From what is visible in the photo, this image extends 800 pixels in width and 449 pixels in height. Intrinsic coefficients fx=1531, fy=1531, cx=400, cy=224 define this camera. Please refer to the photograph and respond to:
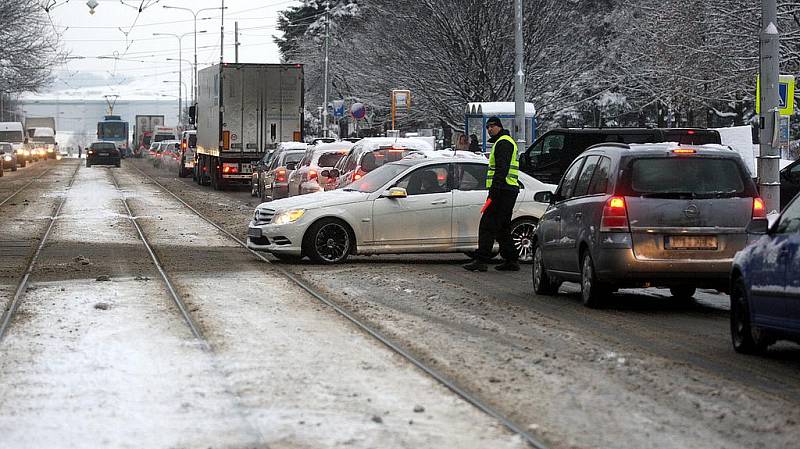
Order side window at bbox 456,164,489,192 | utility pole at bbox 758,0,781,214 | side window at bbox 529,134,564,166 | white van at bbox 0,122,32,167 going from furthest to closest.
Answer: white van at bbox 0,122,32,167, side window at bbox 529,134,564,166, side window at bbox 456,164,489,192, utility pole at bbox 758,0,781,214

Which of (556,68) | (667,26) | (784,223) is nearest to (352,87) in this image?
(556,68)

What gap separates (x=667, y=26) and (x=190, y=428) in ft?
147

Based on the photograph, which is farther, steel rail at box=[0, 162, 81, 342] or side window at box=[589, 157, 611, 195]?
side window at box=[589, 157, 611, 195]

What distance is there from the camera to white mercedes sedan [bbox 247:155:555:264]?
19.0 m

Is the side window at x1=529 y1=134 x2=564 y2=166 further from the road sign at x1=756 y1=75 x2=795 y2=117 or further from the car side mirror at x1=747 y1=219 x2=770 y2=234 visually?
the car side mirror at x1=747 y1=219 x2=770 y2=234

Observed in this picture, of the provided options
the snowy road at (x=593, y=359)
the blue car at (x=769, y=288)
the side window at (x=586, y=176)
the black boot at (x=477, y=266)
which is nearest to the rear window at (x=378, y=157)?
the black boot at (x=477, y=266)

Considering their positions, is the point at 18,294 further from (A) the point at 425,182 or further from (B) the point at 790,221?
(B) the point at 790,221

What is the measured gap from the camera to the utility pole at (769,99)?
17.7 meters

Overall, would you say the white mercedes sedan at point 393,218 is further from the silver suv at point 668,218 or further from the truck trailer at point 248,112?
the truck trailer at point 248,112

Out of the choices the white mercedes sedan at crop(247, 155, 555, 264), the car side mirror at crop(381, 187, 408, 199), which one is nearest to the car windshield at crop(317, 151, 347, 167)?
the white mercedes sedan at crop(247, 155, 555, 264)

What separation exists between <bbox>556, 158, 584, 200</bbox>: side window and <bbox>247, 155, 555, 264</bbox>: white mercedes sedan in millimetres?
3804

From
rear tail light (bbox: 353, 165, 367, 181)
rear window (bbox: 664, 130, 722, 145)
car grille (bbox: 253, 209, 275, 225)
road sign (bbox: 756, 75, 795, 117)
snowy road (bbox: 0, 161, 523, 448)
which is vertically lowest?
snowy road (bbox: 0, 161, 523, 448)

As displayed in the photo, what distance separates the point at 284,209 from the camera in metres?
19.1

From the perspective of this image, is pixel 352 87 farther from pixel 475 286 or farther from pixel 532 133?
pixel 475 286
